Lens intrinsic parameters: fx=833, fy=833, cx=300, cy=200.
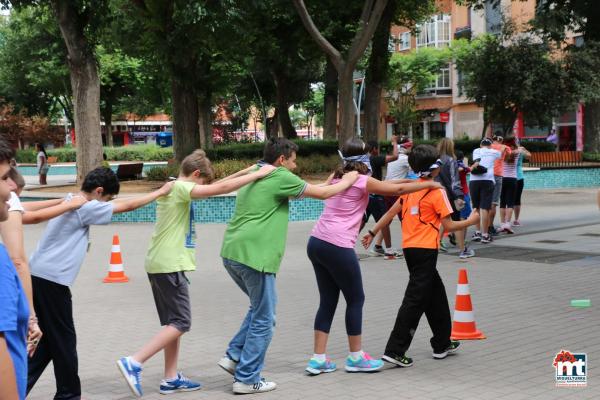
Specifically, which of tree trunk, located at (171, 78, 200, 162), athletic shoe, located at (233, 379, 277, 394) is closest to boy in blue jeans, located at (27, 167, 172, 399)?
athletic shoe, located at (233, 379, 277, 394)

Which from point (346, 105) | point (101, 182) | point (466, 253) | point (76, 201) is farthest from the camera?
point (346, 105)

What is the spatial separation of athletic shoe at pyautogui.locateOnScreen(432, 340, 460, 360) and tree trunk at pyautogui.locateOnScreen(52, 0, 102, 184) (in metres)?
16.8

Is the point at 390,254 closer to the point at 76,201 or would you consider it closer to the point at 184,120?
the point at 76,201

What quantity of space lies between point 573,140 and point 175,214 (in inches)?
1728

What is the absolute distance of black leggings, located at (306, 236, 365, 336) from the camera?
19.1 feet

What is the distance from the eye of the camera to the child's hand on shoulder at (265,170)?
548 cm

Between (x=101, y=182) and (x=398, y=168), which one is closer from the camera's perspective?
(x=101, y=182)

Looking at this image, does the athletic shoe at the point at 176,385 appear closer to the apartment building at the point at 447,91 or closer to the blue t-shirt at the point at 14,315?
the blue t-shirt at the point at 14,315

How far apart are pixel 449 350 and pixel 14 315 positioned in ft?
14.0

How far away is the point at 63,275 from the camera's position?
5.00 meters

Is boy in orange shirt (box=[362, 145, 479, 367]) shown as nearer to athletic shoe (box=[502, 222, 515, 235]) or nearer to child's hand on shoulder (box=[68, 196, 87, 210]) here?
child's hand on shoulder (box=[68, 196, 87, 210])

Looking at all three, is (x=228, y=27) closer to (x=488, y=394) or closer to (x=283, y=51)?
(x=283, y=51)

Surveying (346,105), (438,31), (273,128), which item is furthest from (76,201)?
(438,31)

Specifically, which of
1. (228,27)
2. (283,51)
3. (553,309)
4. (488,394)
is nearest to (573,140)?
(283,51)
